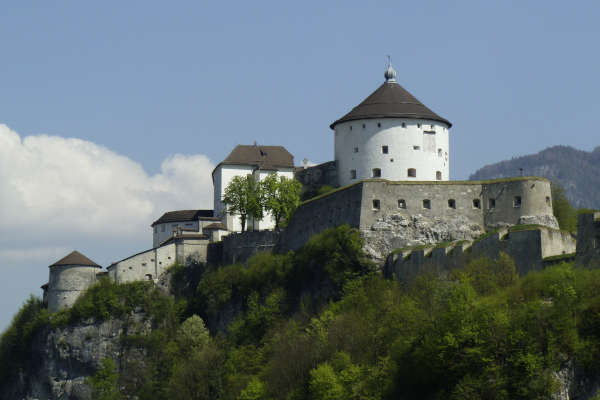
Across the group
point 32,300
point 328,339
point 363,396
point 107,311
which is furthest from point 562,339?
point 32,300

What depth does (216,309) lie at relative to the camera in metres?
82.9

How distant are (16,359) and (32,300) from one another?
4.86m

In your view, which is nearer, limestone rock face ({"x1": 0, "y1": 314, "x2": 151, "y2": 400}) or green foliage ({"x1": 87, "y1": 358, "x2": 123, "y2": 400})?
green foliage ({"x1": 87, "y1": 358, "x2": 123, "y2": 400})

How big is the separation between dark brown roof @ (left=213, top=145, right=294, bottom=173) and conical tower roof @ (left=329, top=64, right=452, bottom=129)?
8329 millimetres

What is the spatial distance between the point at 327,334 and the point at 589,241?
15.5m

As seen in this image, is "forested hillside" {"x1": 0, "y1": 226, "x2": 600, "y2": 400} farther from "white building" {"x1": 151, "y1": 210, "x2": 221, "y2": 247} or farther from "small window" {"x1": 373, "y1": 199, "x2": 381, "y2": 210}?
"white building" {"x1": 151, "y1": 210, "x2": 221, "y2": 247}

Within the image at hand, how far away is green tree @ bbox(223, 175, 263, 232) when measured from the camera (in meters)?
85.6

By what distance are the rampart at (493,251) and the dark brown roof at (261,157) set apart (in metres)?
23.9

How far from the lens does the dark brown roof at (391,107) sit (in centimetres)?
8181

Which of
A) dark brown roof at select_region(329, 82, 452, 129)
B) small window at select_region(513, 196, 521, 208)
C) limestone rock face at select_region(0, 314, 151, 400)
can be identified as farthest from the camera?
limestone rock face at select_region(0, 314, 151, 400)

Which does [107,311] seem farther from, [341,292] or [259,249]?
[341,292]

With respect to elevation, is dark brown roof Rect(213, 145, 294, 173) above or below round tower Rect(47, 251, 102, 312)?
above

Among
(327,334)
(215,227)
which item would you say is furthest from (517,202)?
(215,227)

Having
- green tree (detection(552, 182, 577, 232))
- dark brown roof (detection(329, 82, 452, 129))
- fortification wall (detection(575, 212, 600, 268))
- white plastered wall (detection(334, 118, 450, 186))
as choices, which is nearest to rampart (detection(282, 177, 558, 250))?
green tree (detection(552, 182, 577, 232))
